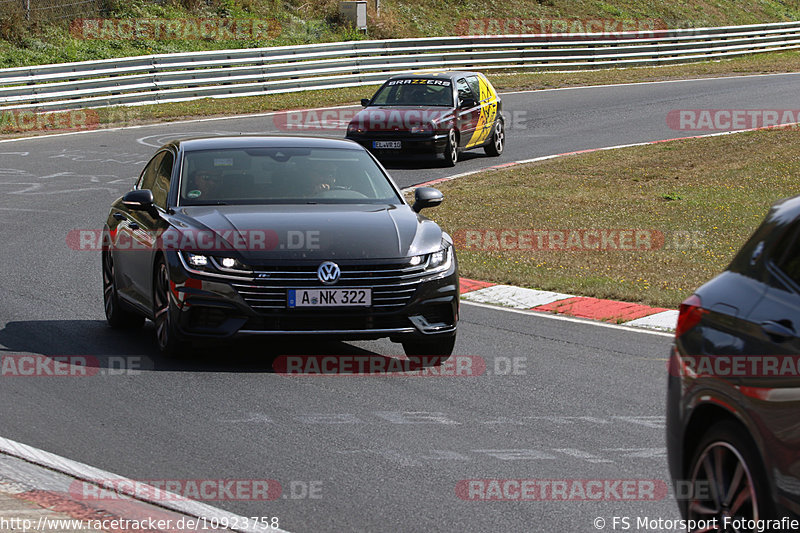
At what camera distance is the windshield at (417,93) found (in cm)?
2359

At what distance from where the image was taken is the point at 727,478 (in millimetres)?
4613

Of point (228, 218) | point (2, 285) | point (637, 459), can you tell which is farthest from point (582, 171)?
point (637, 459)

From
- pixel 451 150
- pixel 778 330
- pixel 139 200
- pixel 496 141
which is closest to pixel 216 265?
pixel 139 200

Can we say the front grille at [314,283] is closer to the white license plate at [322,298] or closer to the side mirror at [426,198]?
the white license plate at [322,298]

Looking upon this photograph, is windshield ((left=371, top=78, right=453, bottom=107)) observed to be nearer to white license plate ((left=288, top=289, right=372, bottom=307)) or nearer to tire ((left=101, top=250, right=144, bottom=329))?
tire ((left=101, top=250, right=144, bottom=329))

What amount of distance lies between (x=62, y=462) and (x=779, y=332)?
12.3 ft

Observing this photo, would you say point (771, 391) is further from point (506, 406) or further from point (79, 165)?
point (79, 165)

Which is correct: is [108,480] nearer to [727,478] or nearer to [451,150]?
[727,478]

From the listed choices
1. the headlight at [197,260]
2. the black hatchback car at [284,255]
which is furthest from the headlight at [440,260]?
the headlight at [197,260]

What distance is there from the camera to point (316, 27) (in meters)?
40.2

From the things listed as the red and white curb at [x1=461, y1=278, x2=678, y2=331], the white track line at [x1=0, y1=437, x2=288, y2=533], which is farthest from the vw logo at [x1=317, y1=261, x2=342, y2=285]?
the red and white curb at [x1=461, y1=278, x2=678, y2=331]

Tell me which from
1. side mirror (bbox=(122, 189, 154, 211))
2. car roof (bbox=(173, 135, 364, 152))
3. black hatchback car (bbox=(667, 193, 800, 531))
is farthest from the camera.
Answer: car roof (bbox=(173, 135, 364, 152))

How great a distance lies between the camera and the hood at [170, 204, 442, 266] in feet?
28.5

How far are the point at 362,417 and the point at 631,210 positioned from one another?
37.3 feet
